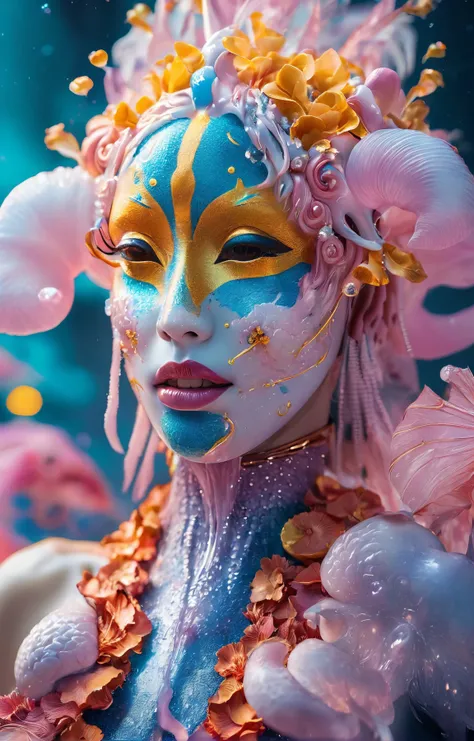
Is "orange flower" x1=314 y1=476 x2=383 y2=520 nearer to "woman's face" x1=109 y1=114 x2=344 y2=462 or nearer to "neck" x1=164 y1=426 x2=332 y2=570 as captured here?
"neck" x1=164 y1=426 x2=332 y2=570

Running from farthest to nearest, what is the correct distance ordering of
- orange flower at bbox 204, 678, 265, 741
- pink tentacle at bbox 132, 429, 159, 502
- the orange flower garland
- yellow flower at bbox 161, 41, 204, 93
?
pink tentacle at bbox 132, 429, 159, 502
yellow flower at bbox 161, 41, 204, 93
the orange flower garland
orange flower at bbox 204, 678, 265, 741

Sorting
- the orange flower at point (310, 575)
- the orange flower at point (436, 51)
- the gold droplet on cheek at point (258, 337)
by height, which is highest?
the orange flower at point (436, 51)

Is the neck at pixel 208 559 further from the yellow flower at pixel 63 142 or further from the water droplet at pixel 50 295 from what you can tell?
the yellow flower at pixel 63 142

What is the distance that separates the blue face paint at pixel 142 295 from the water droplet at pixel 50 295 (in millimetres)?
162

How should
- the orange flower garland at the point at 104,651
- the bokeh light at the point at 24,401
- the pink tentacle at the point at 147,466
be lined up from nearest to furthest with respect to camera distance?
1. the orange flower garland at the point at 104,651
2. the pink tentacle at the point at 147,466
3. the bokeh light at the point at 24,401

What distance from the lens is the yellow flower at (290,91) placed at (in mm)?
1225

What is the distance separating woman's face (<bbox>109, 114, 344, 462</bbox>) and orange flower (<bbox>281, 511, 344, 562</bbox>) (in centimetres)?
14

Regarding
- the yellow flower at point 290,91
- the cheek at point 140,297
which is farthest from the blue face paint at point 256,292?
the yellow flower at point 290,91

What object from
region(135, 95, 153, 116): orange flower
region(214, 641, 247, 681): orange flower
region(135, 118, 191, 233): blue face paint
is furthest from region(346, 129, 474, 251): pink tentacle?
region(214, 641, 247, 681): orange flower

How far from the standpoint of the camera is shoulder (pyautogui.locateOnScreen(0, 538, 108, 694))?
57.0 inches

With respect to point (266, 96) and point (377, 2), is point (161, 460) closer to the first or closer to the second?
point (266, 96)

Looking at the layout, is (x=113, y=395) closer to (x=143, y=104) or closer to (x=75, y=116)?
(x=143, y=104)

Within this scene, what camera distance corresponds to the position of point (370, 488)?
4.64ft

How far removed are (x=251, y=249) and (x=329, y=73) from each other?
0.99ft
